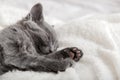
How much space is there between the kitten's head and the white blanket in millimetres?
79

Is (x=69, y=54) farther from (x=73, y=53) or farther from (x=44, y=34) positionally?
(x=44, y=34)

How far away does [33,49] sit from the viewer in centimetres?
119

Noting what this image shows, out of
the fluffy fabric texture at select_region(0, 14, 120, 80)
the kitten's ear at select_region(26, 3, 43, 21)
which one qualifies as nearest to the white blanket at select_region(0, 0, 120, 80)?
the fluffy fabric texture at select_region(0, 14, 120, 80)

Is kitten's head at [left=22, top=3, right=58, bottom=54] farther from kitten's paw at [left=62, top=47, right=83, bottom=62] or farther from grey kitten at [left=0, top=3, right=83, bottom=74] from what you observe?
kitten's paw at [left=62, top=47, right=83, bottom=62]

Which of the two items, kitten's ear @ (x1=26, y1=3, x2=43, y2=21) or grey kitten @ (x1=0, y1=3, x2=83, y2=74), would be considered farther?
kitten's ear @ (x1=26, y1=3, x2=43, y2=21)

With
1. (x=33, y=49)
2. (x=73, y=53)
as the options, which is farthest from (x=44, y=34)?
(x=73, y=53)

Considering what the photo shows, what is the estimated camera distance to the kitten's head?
1.23m

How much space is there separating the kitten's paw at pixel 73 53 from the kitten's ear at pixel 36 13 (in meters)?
0.28

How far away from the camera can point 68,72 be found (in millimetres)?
1043

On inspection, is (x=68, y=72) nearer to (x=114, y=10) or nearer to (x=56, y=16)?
(x=56, y=16)

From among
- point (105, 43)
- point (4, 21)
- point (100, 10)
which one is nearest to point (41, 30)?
point (105, 43)

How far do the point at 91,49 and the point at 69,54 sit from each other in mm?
137

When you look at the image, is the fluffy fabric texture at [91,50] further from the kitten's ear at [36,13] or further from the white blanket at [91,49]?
the kitten's ear at [36,13]

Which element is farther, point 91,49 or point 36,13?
point 36,13
